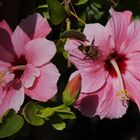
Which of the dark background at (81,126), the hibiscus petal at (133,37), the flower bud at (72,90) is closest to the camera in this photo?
the flower bud at (72,90)

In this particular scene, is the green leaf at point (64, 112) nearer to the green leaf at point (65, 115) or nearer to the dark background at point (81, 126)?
the green leaf at point (65, 115)

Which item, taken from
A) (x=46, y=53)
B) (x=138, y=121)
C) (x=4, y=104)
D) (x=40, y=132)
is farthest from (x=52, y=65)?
(x=138, y=121)

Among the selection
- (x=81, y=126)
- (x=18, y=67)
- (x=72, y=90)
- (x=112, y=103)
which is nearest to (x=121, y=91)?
(x=112, y=103)

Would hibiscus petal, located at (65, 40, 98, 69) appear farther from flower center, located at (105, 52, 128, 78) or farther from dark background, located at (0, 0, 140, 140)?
dark background, located at (0, 0, 140, 140)

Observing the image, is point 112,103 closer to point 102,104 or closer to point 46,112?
point 102,104

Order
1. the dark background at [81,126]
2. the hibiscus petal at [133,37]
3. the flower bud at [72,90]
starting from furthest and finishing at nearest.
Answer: the dark background at [81,126]
the hibiscus petal at [133,37]
the flower bud at [72,90]

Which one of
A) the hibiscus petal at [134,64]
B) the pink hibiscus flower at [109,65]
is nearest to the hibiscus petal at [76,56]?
the pink hibiscus flower at [109,65]

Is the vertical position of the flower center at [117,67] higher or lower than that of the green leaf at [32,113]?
lower
